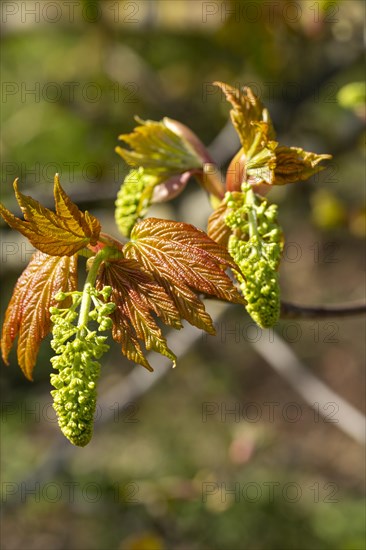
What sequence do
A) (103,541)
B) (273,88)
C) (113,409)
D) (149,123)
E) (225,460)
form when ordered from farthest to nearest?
(225,460), (103,541), (273,88), (113,409), (149,123)

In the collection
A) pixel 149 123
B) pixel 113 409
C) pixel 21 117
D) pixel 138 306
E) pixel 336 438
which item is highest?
pixel 149 123

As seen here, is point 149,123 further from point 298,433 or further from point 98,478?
point 298,433

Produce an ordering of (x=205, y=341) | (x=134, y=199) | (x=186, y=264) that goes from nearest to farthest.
Result: (x=186, y=264) < (x=134, y=199) < (x=205, y=341)

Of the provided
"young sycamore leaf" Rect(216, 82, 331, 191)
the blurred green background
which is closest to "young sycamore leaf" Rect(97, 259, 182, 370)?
"young sycamore leaf" Rect(216, 82, 331, 191)

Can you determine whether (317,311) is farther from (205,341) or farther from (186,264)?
(205,341)

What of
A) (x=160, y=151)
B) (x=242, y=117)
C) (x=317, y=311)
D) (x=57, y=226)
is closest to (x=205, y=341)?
(x=317, y=311)

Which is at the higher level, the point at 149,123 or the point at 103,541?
the point at 149,123

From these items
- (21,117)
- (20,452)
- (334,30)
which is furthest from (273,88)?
(20,452)

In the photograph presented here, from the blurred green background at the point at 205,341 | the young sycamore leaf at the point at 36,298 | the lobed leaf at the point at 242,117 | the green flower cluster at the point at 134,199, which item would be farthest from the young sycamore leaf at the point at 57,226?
the blurred green background at the point at 205,341
